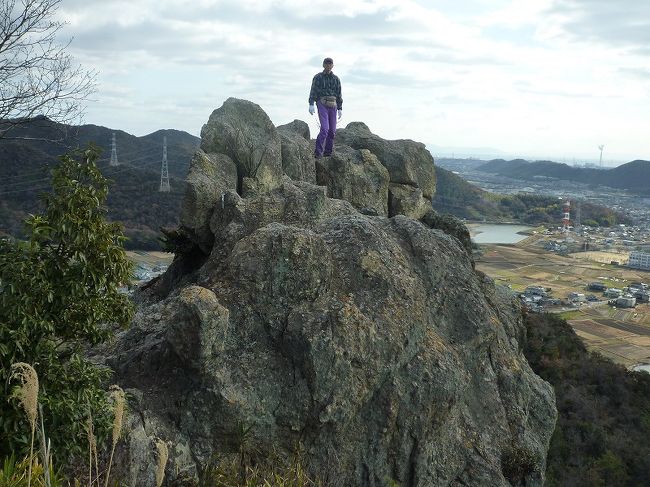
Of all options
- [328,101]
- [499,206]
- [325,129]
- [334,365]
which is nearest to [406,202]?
[325,129]

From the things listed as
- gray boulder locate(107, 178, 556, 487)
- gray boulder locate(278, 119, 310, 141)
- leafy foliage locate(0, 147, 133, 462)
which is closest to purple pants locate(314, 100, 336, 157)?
gray boulder locate(278, 119, 310, 141)

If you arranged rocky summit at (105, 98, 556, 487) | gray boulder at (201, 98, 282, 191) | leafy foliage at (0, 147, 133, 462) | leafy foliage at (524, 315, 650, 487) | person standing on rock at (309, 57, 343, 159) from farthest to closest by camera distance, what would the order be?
1. leafy foliage at (524, 315, 650, 487)
2. person standing on rock at (309, 57, 343, 159)
3. gray boulder at (201, 98, 282, 191)
4. rocky summit at (105, 98, 556, 487)
5. leafy foliage at (0, 147, 133, 462)

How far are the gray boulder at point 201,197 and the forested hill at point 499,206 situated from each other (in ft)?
451

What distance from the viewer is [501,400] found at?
14805mm

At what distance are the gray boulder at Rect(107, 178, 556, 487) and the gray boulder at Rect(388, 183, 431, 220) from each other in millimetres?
10576

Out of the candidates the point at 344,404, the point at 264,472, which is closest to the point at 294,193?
the point at 344,404

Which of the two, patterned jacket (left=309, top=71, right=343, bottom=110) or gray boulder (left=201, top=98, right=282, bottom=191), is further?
patterned jacket (left=309, top=71, right=343, bottom=110)

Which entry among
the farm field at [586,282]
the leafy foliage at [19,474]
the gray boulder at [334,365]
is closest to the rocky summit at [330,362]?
the gray boulder at [334,365]

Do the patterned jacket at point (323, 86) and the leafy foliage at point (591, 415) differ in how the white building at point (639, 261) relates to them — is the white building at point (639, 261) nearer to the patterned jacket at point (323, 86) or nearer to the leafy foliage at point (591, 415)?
the leafy foliage at point (591, 415)

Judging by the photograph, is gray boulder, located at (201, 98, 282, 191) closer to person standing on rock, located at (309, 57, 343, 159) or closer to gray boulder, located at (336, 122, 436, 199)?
person standing on rock, located at (309, 57, 343, 159)

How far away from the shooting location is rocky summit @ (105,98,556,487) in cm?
1130

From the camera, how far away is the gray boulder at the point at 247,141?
67.0ft

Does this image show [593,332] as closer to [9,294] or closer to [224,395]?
[224,395]

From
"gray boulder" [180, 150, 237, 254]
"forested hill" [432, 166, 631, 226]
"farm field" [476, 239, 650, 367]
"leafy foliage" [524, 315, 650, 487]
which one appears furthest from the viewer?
"forested hill" [432, 166, 631, 226]
